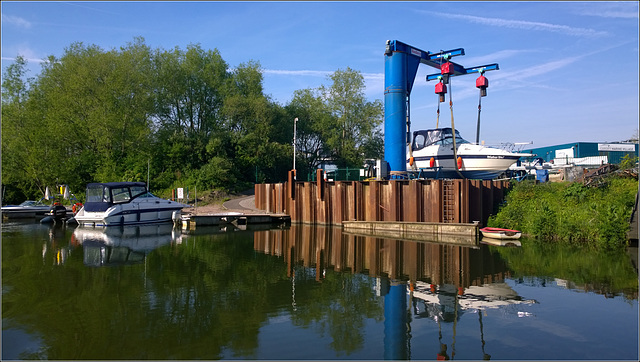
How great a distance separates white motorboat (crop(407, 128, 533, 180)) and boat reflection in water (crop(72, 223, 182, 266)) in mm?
15958

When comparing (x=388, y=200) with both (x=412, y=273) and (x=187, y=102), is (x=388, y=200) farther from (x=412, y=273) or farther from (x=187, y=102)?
(x=187, y=102)

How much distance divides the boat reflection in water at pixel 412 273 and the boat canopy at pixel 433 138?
32.4ft

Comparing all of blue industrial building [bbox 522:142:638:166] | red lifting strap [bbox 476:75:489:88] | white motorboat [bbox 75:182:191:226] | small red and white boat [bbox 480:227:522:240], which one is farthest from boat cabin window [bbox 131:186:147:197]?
blue industrial building [bbox 522:142:638:166]

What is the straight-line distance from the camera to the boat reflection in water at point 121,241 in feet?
52.1

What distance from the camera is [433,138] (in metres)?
29.4

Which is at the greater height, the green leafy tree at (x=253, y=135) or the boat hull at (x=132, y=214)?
the green leafy tree at (x=253, y=135)

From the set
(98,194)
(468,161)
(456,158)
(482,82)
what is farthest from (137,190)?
(482,82)

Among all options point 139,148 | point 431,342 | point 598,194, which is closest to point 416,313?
point 431,342

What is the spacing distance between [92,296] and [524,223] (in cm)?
1989

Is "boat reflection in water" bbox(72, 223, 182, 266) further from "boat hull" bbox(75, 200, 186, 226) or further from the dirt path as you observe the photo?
the dirt path

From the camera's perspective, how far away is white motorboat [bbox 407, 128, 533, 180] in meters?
27.1

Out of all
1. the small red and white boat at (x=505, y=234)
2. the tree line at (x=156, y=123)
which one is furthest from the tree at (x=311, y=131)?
the small red and white boat at (x=505, y=234)

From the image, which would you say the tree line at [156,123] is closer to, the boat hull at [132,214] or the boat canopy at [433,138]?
the boat hull at [132,214]

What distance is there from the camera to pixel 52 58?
42781mm
